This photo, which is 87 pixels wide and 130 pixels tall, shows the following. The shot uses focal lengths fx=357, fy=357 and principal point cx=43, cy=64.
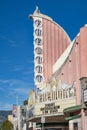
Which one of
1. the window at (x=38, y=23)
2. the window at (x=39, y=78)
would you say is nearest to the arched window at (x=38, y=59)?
the window at (x=39, y=78)

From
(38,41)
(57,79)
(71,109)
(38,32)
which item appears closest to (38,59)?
(38,41)

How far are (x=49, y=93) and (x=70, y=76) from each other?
399 centimetres

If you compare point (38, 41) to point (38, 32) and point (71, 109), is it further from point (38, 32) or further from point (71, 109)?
point (71, 109)

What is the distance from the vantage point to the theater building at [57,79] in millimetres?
37719

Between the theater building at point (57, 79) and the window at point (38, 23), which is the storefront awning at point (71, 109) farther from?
the window at point (38, 23)

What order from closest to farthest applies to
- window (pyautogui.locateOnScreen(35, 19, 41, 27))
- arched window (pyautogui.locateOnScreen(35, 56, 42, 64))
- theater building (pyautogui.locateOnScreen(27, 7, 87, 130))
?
theater building (pyautogui.locateOnScreen(27, 7, 87, 130)), arched window (pyautogui.locateOnScreen(35, 56, 42, 64)), window (pyautogui.locateOnScreen(35, 19, 41, 27))

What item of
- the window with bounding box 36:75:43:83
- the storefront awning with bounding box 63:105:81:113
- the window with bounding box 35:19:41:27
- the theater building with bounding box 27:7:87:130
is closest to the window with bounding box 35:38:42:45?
the theater building with bounding box 27:7:87:130

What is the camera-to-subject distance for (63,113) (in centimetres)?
4091

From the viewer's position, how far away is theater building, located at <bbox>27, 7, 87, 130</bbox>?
124 feet

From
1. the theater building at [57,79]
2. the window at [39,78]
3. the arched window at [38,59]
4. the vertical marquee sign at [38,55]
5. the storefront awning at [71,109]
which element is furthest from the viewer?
the arched window at [38,59]

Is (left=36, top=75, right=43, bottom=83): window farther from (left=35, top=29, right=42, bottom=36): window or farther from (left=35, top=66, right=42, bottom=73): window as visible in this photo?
(left=35, top=29, right=42, bottom=36): window

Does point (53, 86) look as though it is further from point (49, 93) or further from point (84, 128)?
point (84, 128)

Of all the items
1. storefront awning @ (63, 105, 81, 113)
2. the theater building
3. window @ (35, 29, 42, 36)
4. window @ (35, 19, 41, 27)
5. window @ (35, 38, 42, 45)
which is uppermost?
window @ (35, 19, 41, 27)

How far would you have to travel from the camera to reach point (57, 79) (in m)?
49.3
